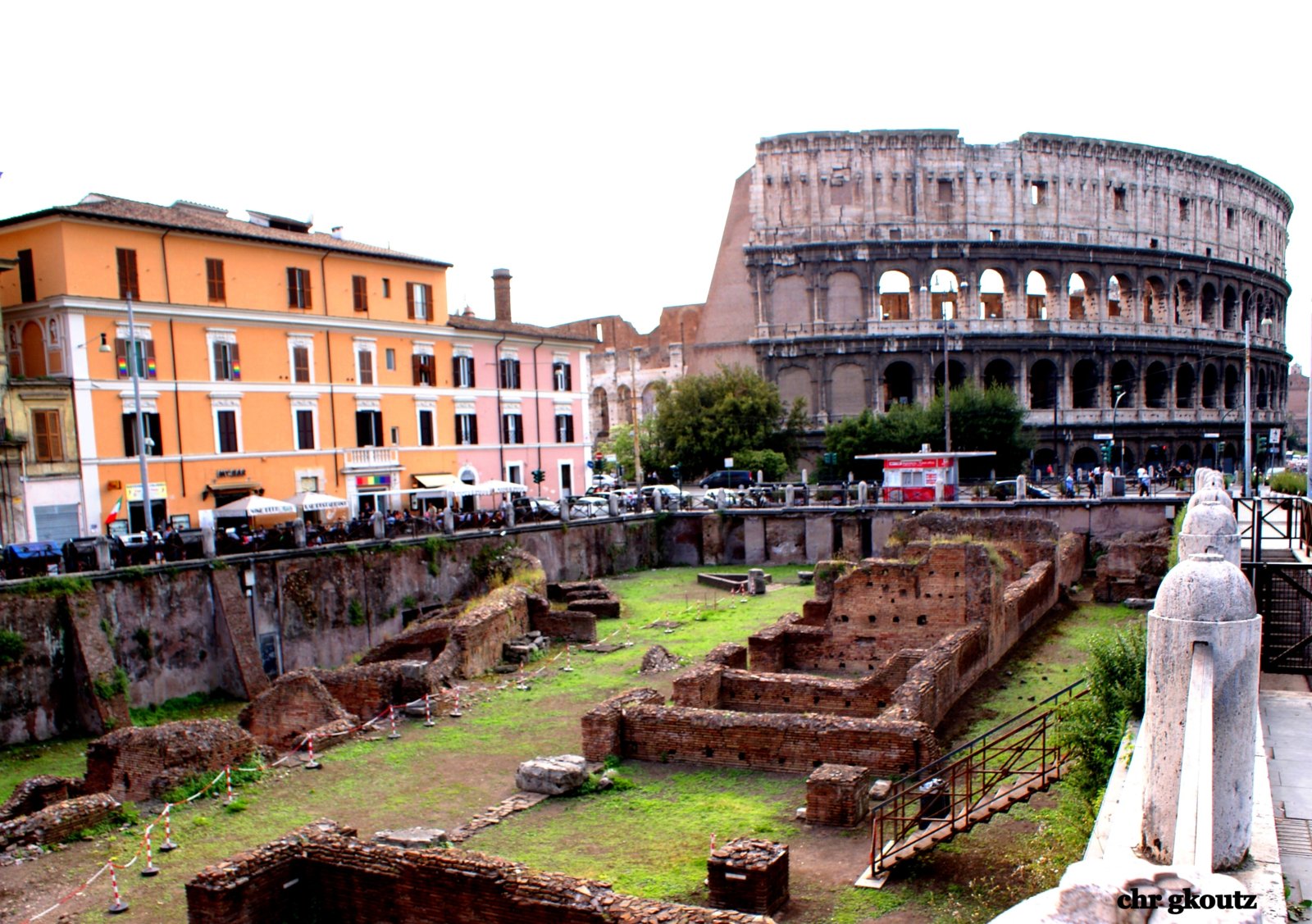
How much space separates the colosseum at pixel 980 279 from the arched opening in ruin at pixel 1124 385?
0.12m

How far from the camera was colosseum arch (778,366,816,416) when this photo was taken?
60125mm

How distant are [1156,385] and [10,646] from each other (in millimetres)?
62707

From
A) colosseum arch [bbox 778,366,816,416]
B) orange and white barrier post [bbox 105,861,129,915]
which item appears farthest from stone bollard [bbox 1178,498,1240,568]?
colosseum arch [bbox 778,366,816,416]

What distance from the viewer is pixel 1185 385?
2576 inches

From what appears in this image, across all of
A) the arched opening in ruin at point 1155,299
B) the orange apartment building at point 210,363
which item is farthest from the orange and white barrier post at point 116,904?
the arched opening in ruin at point 1155,299

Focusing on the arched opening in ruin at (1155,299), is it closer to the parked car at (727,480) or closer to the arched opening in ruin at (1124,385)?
the arched opening in ruin at (1124,385)

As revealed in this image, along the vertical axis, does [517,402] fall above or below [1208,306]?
below

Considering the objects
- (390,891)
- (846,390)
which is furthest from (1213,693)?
(846,390)

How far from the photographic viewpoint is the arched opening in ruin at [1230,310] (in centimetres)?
6800

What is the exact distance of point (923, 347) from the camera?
5825 centimetres

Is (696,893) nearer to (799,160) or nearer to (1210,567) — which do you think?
(1210,567)

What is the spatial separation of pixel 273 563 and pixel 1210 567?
26.4 metres

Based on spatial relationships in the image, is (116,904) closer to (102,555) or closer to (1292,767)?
(1292,767)

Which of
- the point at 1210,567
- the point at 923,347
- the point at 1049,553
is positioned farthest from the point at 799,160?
the point at 1210,567
